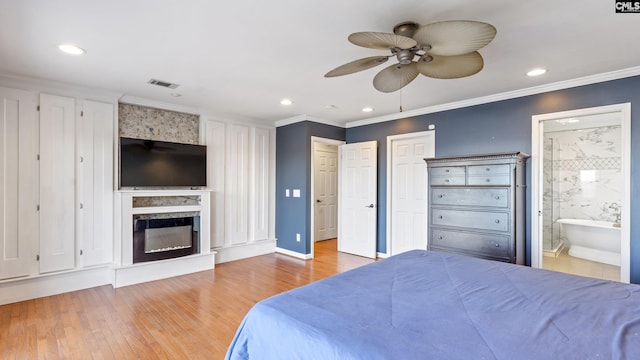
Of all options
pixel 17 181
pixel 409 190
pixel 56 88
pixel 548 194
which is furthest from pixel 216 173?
pixel 548 194

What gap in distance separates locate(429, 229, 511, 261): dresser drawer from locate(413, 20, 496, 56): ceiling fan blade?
240cm

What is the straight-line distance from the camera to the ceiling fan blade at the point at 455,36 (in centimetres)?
155

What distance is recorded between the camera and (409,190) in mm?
4883

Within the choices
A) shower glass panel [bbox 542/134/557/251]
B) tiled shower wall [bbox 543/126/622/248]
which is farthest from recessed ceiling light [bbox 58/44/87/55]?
tiled shower wall [bbox 543/126/622/248]

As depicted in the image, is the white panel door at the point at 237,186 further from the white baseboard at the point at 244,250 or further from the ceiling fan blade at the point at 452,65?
the ceiling fan blade at the point at 452,65

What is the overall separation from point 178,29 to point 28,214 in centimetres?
285

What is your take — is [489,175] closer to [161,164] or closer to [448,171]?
[448,171]

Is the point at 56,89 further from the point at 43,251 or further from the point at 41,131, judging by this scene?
the point at 43,251

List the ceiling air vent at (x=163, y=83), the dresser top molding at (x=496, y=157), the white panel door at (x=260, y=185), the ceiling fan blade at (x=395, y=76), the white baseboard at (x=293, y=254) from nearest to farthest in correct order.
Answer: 1. the ceiling fan blade at (x=395, y=76)
2. the dresser top molding at (x=496, y=157)
3. the ceiling air vent at (x=163, y=83)
4. the white baseboard at (x=293, y=254)
5. the white panel door at (x=260, y=185)

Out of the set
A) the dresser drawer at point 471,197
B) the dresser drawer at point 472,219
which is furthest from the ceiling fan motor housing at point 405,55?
the dresser drawer at point 472,219

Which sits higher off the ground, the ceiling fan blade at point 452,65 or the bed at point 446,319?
the ceiling fan blade at point 452,65

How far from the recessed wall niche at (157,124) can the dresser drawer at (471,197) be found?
3.61 metres

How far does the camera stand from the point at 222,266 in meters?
4.71

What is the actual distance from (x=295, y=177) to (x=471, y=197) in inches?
111
